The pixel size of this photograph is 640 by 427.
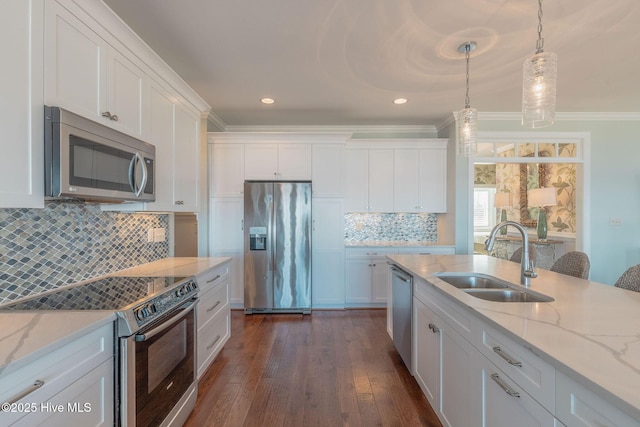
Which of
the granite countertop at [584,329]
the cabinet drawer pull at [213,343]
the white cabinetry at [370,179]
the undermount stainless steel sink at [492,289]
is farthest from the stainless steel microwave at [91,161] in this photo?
the white cabinetry at [370,179]

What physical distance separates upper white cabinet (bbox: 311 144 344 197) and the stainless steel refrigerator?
0.29 metres

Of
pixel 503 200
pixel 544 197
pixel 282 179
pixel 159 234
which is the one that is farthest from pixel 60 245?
pixel 503 200

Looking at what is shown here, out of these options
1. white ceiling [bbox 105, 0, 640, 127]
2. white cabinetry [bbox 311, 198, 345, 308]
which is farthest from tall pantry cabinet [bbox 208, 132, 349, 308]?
white ceiling [bbox 105, 0, 640, 127]

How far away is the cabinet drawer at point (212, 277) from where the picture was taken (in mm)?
2203

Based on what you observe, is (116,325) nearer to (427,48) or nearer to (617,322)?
(617,322)

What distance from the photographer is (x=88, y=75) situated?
1536 millimetres

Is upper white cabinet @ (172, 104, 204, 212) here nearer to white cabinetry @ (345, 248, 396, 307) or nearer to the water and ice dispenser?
the water and ice dispenser

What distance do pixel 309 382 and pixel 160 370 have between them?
1160 millimetres

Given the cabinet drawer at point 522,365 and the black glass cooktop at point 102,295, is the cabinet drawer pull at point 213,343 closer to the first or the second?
the black glass cooktop at point 102,295

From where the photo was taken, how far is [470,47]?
90.3 inches

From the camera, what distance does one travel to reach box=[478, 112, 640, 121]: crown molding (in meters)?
3.90

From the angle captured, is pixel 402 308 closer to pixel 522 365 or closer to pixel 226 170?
pixel 522 365

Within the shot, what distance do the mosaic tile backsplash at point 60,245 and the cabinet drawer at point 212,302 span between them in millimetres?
661

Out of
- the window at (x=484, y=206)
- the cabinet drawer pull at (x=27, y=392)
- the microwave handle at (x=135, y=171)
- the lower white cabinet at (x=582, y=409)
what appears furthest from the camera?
the window at (x=484, y=206)
